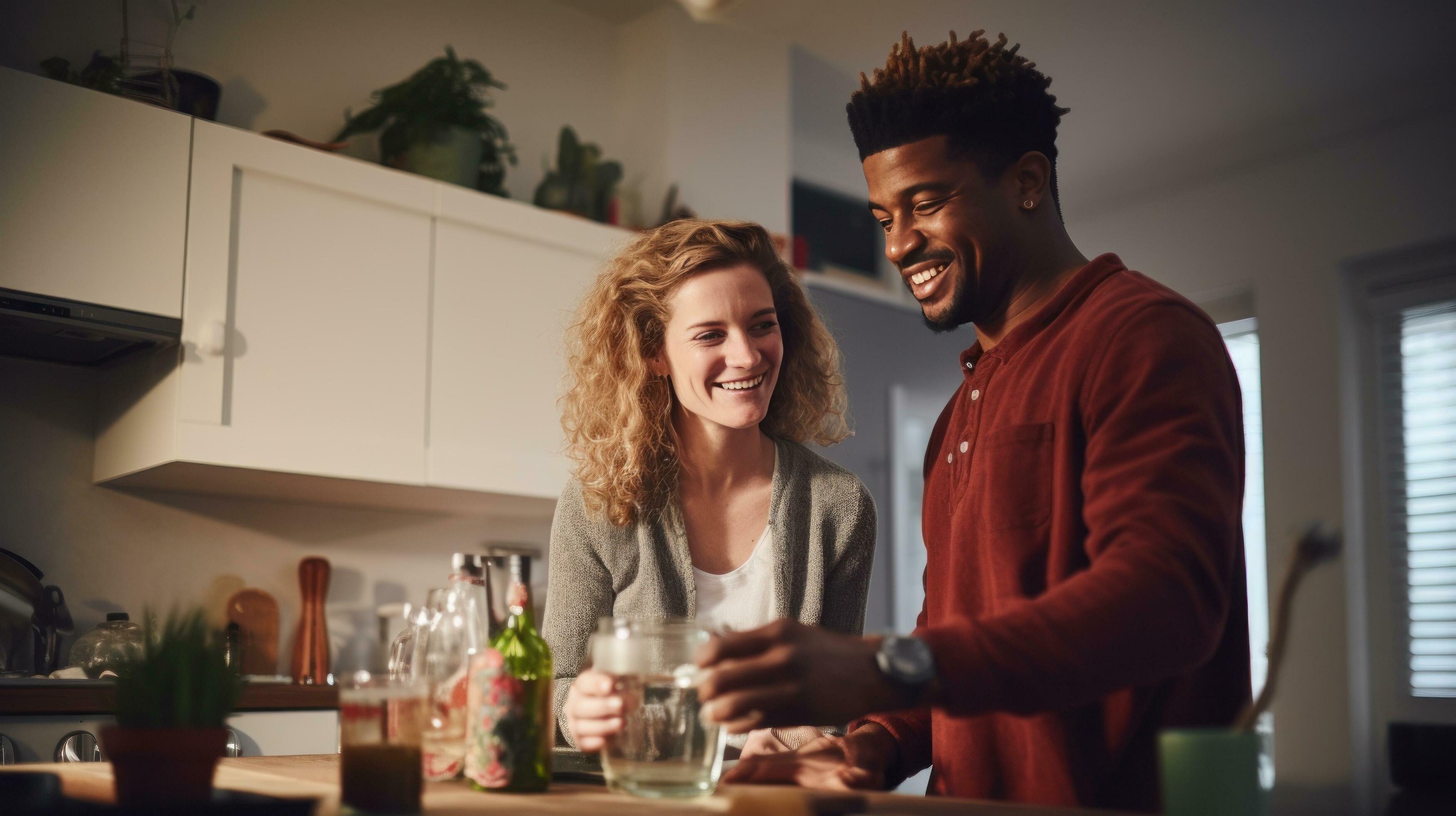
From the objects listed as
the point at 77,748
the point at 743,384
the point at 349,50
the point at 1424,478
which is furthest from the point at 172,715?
the point at 1424,478

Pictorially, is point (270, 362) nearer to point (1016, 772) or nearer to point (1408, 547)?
point (1016, 772)

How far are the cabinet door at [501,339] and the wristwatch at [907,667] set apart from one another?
2.21 meters

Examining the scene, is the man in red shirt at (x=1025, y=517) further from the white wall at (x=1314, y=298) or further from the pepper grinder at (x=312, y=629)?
the white wall at (x=1314, y=298)

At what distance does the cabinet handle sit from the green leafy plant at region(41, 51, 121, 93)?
1.89 ft

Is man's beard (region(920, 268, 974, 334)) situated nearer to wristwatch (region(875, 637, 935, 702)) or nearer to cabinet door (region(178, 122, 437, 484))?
wristwatch (region(875, 637, 935, 702))

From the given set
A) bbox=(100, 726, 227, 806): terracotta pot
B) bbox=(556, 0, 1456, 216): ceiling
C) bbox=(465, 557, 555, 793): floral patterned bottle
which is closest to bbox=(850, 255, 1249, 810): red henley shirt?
bbox=(465, 557, 555, 793): floral patterned bottle

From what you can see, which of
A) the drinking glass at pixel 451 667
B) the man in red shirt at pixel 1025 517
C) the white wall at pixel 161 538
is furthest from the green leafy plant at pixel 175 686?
the white wall at pixel 161 538

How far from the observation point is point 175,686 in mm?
903

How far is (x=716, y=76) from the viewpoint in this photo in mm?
3787

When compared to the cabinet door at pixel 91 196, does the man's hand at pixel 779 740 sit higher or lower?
lower

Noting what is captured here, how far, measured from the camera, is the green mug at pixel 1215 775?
78 cm

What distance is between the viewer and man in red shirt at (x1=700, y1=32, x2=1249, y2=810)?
2.64 ft

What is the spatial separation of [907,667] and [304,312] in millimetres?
2283

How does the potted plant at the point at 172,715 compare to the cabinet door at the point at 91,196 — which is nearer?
the potted plant at the point at 172,715
